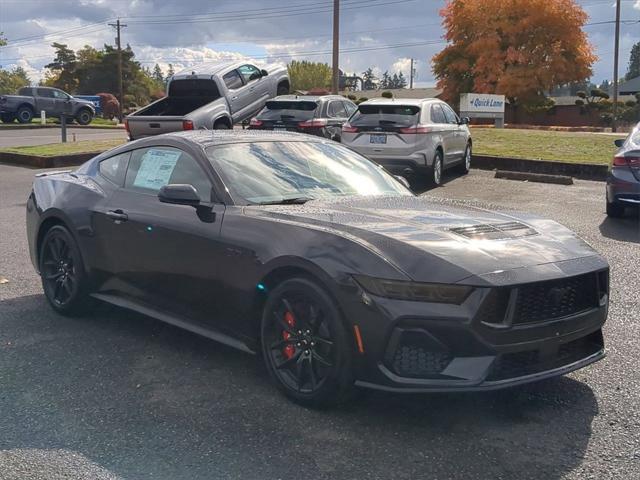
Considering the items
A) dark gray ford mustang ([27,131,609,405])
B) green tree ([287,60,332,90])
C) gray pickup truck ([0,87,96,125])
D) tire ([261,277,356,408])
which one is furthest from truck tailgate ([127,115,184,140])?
green tree ([287,60,332,90])

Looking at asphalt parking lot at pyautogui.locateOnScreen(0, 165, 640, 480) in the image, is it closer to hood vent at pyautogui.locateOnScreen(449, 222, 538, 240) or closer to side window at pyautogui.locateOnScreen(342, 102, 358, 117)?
hood vent at pyautogui.locateOnScreen(449, 222, 538, 240)

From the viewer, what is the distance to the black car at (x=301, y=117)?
14.1 metres

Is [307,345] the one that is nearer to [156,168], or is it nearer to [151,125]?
[156,168]

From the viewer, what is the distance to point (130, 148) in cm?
511

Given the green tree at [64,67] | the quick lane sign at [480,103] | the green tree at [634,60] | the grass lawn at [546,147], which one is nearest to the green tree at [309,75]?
the green tree at [64,67]

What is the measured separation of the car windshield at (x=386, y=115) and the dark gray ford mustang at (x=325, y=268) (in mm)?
6733

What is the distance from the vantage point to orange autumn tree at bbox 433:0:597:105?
138 feet

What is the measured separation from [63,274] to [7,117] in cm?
3502

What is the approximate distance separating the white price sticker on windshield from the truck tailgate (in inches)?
370

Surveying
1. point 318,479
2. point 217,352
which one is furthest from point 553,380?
point 217,352

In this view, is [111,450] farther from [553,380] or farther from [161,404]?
[553,380]

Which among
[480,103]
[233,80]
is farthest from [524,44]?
[233,80]

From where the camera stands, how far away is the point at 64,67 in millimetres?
82062

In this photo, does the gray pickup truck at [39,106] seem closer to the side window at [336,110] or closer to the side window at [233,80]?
the side window at [233,80]
